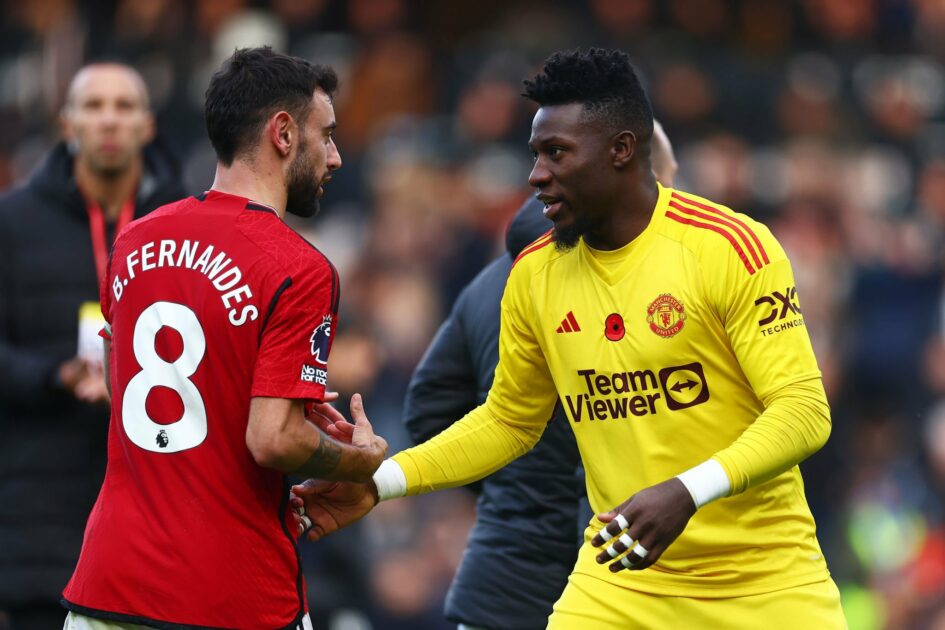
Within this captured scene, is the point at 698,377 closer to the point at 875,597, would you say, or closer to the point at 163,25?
the point at 875,597

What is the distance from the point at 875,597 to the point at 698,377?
5.92 m

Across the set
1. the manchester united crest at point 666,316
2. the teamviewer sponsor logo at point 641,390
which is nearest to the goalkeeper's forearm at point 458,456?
the teamviewer sponsor logo at point 641,390

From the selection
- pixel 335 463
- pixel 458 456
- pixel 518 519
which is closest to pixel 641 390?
pixel 458 456

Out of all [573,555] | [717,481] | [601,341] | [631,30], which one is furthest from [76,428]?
[631,30]

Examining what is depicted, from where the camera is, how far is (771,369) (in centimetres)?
441

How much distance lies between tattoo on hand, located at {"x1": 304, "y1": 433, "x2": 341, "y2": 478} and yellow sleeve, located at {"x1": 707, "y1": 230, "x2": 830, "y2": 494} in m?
0.99

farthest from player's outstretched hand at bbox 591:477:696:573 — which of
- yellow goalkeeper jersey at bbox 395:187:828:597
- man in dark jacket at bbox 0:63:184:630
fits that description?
man in dark jacket at bbox 0:63:184:630

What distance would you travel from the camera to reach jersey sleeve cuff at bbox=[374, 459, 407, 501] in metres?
4.88

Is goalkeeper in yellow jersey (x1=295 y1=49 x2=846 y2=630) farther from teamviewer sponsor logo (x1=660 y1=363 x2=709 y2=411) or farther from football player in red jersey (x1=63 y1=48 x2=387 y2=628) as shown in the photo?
football player in red jersey (x1=63 y1=48 x2=387 y2=628)

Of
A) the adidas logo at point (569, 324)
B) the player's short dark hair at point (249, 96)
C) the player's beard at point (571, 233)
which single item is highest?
the player's short dark hair at point (249, 96)

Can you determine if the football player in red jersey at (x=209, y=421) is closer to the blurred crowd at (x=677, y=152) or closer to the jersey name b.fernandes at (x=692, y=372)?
the jersey name b.fernandes at (x=692, y=372)

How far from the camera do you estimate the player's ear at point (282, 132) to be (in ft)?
14.3

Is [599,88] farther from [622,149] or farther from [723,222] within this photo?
[723,222]

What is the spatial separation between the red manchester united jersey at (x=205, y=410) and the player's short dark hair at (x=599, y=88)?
955mm
